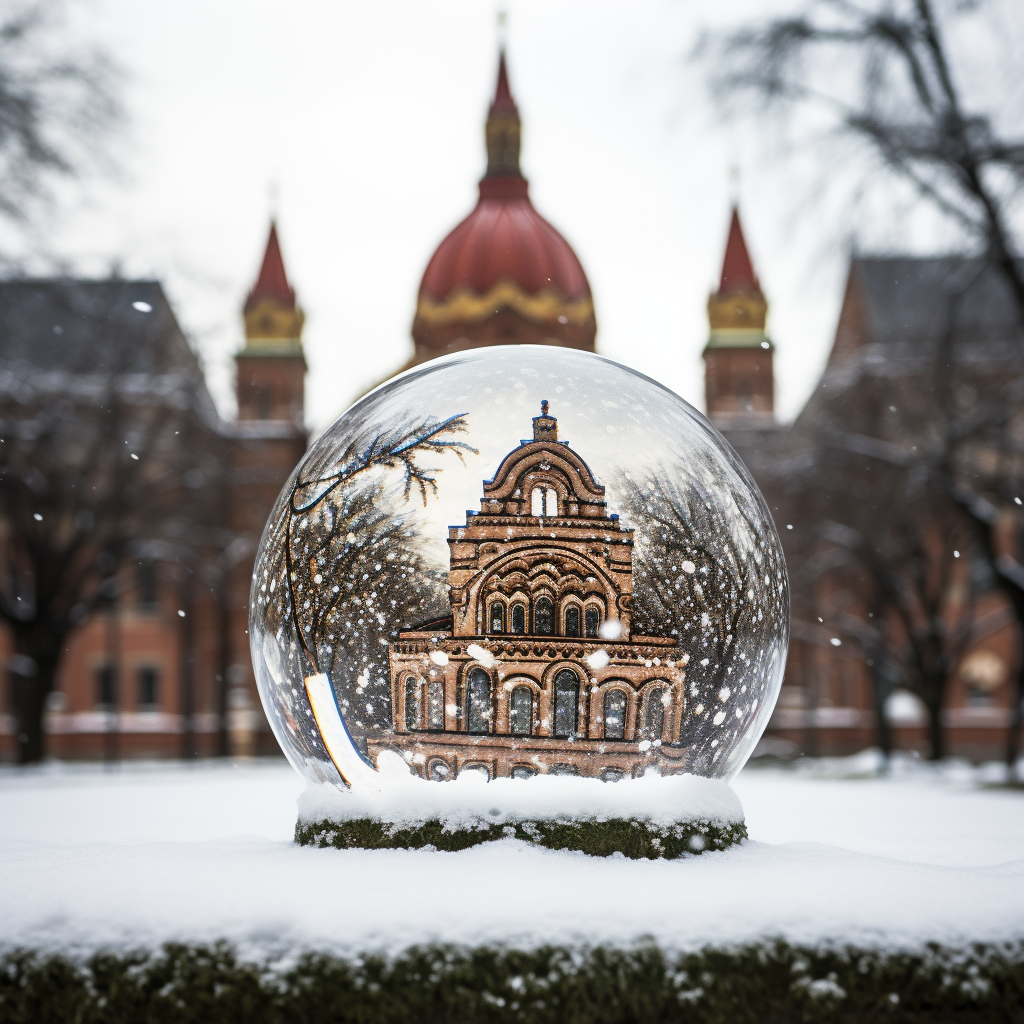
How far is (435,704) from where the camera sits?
192 inches

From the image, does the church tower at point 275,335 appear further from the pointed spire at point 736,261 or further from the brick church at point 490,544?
the pointed spire at point 736,261

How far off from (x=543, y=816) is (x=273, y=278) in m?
45.9

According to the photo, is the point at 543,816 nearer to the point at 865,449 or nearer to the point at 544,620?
the point at 544,620

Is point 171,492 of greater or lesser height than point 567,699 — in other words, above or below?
above

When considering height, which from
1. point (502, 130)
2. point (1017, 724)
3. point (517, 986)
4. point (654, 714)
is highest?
point (502, 130)

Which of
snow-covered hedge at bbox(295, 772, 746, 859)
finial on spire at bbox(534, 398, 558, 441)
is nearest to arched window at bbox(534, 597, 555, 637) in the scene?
snow-covered hedge at bbox(295, 772, 746, 859)

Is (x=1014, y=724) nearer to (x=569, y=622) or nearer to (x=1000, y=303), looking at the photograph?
(x=1000, y=303)

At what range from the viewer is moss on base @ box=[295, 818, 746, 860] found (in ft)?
15.5

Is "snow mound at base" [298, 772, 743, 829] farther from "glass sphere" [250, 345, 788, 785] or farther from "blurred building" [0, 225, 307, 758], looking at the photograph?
"blurred building" [0, 225, 307, 758]

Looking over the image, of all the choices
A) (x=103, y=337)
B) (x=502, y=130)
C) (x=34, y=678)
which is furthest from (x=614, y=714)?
(x=502, y=130)

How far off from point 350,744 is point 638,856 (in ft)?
4.14

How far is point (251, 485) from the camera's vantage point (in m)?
29.4

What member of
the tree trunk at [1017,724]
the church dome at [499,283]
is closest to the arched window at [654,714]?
the tree trunk at [1017,724]

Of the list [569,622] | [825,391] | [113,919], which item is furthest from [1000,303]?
[113,919]
